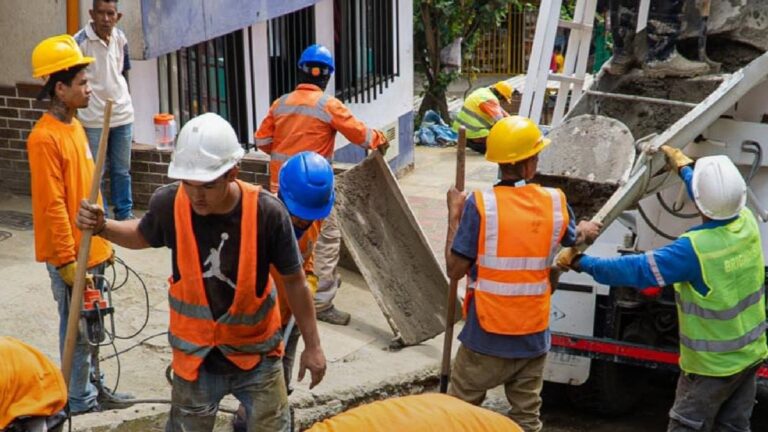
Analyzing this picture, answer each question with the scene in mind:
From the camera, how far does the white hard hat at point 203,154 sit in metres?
4.09

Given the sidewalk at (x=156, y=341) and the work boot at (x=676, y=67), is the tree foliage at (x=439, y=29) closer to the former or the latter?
the sidewalk at (x=156, y=341)

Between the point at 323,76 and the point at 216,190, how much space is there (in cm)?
336

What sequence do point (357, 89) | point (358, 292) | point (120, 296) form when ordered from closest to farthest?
point (120, 296) → point (358, 292) → point (357, 89)

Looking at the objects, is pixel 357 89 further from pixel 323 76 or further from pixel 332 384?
pixel 332 384

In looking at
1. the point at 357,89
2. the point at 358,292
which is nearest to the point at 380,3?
the point at 357,89

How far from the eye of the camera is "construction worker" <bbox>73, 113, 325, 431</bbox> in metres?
4.18

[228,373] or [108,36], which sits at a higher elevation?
[108,36]

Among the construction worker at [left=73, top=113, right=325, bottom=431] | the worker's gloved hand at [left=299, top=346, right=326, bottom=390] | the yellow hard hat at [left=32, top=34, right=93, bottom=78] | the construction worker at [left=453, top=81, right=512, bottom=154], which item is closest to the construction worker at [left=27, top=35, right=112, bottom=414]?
the yellow hard hat at [left=32, top=34, right=93, bottom=78]

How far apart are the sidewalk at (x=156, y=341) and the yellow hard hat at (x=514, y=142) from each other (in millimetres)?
1891

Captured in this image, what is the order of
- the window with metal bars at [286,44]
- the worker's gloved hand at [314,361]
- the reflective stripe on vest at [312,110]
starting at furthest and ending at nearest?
the window with metal bars at [286,44], the reflective stripe on vest at [312,110], the worker's gloved hand at [314,361]

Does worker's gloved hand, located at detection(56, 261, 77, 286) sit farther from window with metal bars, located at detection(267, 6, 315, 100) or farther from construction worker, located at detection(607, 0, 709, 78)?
window with metal bars, located at detection(267, 6, 315, 100)

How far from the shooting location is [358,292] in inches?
330

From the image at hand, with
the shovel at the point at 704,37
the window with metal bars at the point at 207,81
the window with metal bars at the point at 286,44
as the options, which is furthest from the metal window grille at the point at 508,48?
the shovel at the point at 704,37

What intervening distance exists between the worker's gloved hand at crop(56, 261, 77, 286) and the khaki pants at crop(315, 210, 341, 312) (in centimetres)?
247
